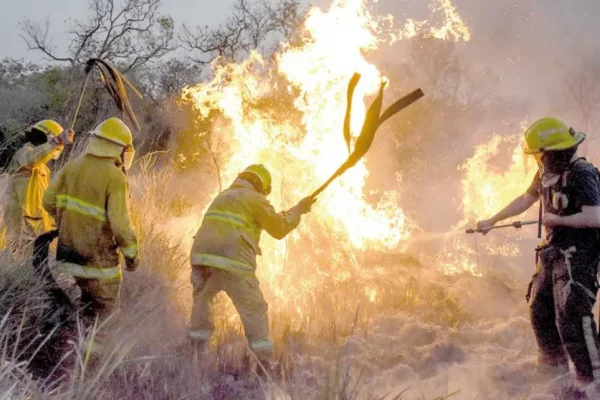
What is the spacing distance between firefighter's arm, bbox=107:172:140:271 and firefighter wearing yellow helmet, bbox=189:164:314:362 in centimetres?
54

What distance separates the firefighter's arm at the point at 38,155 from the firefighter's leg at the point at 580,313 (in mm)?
4953

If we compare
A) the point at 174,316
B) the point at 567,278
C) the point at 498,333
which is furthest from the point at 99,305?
the point at 498,333

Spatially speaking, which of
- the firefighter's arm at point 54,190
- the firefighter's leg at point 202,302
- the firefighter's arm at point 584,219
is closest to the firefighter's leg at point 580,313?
the firefighter's arm at point 584,219

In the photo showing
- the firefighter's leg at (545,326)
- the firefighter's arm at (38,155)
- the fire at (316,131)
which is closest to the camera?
the firefighter's leg at (545,326)

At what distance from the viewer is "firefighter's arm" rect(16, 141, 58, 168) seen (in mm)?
5934

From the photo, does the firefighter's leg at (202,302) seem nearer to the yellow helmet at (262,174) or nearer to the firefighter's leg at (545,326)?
the yellow helmet at (262,174)

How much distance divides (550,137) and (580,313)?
53.7 inches

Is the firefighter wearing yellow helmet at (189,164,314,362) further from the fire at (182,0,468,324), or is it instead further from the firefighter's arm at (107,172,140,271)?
the fire at (182,0,468,324)

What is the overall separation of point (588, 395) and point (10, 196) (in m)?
5.68

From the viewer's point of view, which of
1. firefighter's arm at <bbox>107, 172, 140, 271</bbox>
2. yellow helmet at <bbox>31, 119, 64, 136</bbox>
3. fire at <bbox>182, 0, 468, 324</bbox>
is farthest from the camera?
fire at <bbox>182, 0, 468, 324</bbox>

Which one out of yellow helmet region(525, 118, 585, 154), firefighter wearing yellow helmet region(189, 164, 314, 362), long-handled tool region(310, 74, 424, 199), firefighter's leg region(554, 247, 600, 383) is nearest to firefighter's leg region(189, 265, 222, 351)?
firefighter wearing yellow helmet region(189, 164, 314, 362)

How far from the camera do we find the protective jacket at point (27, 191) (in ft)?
19.6

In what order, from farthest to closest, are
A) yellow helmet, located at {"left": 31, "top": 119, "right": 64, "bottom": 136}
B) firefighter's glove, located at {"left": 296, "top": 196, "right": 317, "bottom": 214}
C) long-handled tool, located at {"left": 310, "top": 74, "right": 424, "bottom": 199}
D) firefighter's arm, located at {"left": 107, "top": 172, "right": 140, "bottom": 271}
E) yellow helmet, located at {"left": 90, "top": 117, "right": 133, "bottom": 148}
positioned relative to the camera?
yellow helmet, located at {"left": 31, "top": 119, "right": 64, "bottom": 136}
firefighter's glove, located at {"left": 296, "top": 196, "right": 317, "bottom": 214}
yellow helmet, located at {"left": 90, "top": 117, "right": 133, "bottom": 148}
firefighter's arm, located at {"left": 107, "top": 172, "right": 140, "bottom": 271}
long-handled tool, located at {"left": 310, "top": 74, "right": 424, "bottom": 199}

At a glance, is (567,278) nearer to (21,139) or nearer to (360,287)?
(360,287)
